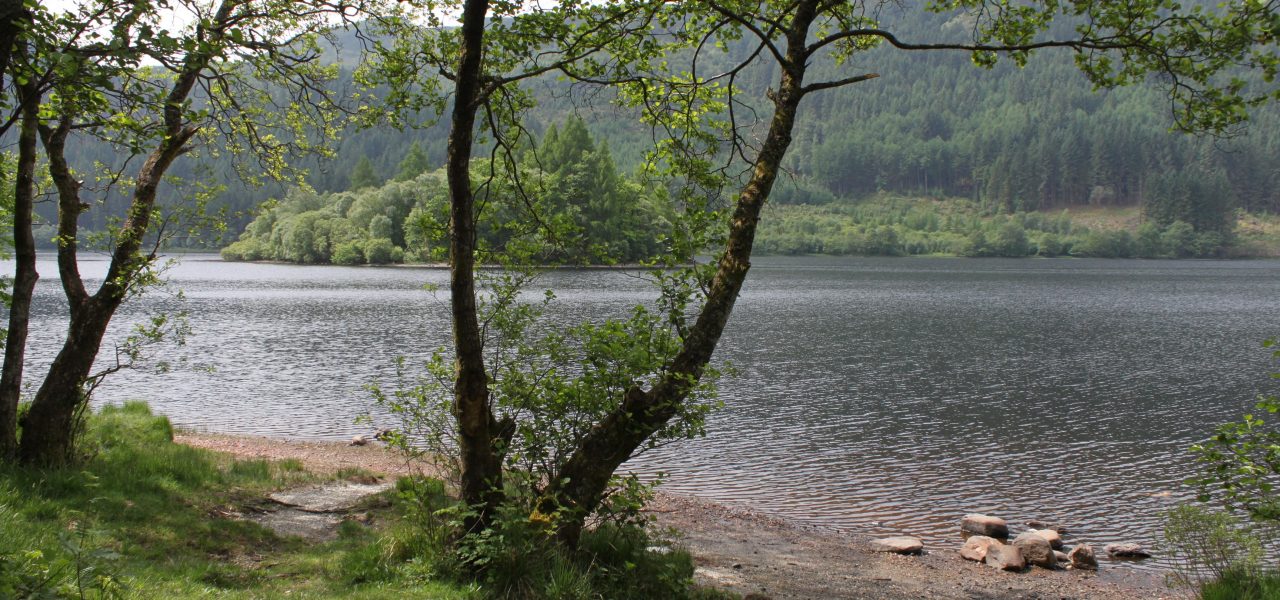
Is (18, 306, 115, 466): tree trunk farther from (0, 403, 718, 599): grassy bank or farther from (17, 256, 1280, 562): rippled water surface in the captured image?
(17, 256, 1280, 562): rippled water surface

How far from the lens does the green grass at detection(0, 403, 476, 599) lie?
584cm

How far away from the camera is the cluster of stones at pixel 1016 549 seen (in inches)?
518

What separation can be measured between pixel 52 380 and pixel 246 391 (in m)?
18.9

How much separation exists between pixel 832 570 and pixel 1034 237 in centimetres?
18652

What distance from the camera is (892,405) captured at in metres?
27.6

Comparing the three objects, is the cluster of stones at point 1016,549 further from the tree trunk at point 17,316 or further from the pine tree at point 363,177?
the pine tree at point 363,177

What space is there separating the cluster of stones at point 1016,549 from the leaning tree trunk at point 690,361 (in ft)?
24.5

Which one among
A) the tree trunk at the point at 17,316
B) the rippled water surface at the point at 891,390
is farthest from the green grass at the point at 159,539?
the rippled water surface at the point at 891,390

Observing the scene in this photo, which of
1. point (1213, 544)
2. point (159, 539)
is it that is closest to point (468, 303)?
point (159, 539)

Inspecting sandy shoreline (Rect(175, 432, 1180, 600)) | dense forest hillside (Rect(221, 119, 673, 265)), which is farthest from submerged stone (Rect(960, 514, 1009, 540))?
dense forest hillside (Rect(221, 119, 673, 265))

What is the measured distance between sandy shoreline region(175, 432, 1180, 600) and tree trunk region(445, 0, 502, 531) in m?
3.93

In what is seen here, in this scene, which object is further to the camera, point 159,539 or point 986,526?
point 986,526

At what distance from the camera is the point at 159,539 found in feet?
28.6

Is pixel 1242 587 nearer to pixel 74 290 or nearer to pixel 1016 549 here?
pixel 1016 549
